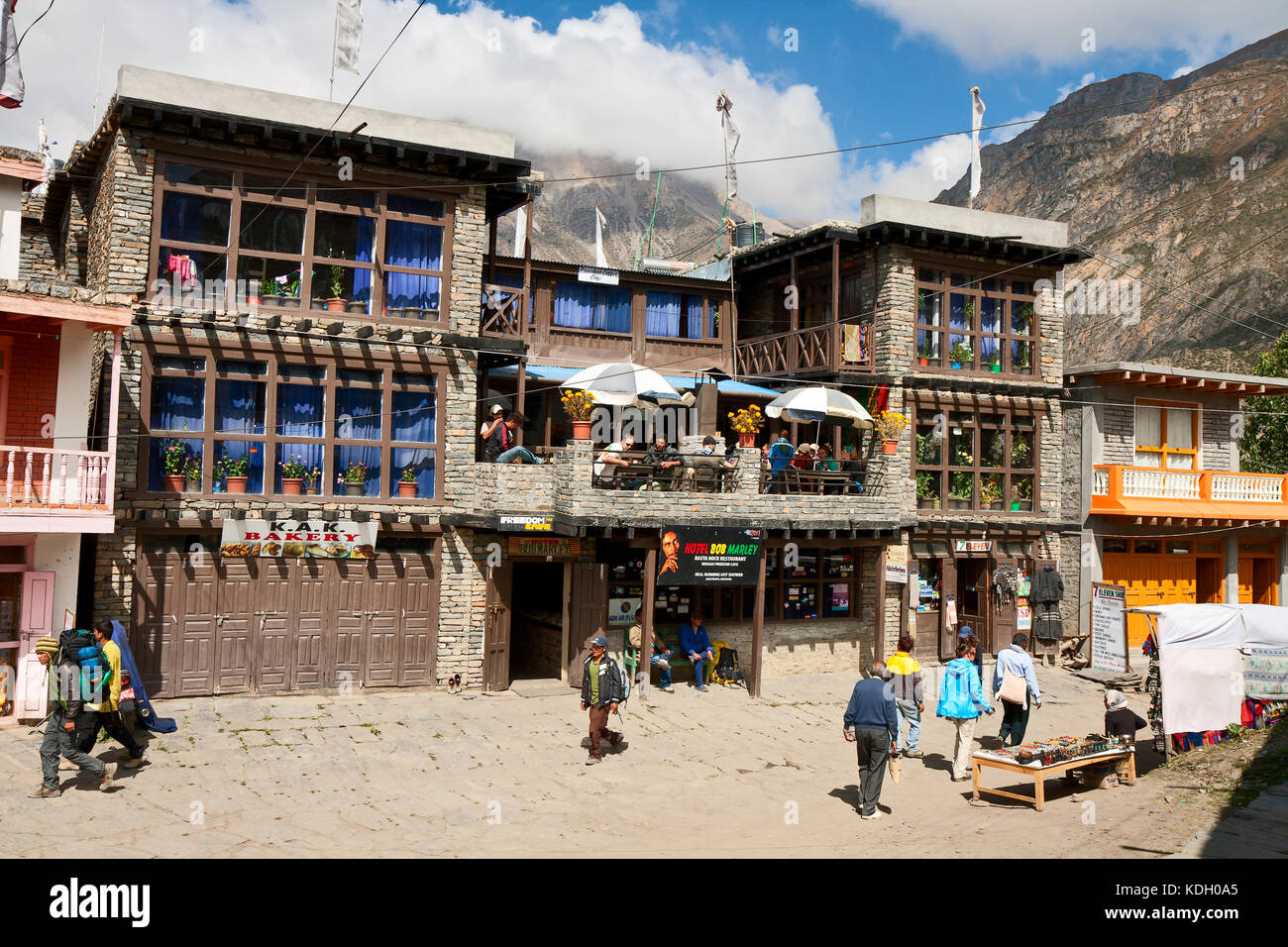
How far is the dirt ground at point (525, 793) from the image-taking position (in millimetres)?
10656

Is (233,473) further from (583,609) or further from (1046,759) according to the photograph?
(1046,759)

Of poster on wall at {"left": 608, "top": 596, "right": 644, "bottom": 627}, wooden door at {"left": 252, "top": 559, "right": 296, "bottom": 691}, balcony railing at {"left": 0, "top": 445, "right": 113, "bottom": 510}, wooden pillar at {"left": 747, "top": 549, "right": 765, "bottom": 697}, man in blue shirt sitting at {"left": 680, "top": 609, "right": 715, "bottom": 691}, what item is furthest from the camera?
poster on wall at {"left": 608, "top": 596, "right": 644, "bottom": 627}

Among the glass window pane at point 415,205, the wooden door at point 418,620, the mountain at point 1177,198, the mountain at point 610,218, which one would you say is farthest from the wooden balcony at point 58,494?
the mountain at point 610,218

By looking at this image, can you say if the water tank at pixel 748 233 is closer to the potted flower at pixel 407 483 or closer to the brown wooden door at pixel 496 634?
the potted flower at pixel 407 483

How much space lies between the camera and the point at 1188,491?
26.2 m

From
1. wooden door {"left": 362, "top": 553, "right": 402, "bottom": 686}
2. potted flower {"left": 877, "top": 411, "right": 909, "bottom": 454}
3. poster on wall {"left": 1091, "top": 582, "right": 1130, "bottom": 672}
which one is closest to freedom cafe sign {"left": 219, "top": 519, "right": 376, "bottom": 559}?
wooden door {"left": 362, "top": 553, "right": 402, "bottom": 686}

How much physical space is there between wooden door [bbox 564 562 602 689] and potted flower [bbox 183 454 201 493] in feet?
22.6

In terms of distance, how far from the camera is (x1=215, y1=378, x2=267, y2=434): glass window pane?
17.3m

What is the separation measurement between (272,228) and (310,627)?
7277mm

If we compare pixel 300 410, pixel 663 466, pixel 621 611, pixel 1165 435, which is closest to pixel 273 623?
pixel 300 410

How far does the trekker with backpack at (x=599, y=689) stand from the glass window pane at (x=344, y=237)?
9.10m

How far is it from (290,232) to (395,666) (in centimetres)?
820

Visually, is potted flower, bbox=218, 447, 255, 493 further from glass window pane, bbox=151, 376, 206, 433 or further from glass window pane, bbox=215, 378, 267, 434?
glass window pane, bbox=151, 376, 206, 433
